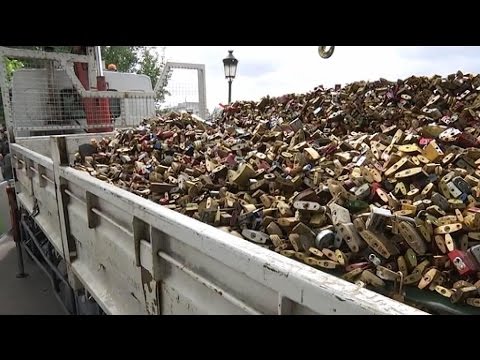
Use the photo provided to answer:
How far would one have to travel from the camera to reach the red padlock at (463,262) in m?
1.15

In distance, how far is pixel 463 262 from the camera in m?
1.17

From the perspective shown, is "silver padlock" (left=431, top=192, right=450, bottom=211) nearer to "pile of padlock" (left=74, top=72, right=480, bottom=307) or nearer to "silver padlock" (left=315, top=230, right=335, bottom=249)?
"pile of padlock" (left=74, top=72, right=480, bottom=307)

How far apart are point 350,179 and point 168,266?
2.91 feet

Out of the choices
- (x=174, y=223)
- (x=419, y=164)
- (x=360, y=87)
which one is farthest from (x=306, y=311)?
(x=360, y=87)

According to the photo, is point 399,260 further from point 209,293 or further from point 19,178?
point 19,178

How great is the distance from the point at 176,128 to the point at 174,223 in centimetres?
237

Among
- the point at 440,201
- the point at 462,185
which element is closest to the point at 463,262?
the point at 440,201

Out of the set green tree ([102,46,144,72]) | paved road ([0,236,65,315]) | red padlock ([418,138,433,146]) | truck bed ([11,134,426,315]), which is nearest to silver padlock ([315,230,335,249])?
truck bed ([11,134,426,315])

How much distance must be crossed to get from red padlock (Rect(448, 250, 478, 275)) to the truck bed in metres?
0.49

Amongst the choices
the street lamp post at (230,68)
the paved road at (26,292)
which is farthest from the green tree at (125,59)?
the paved road at (26,292)

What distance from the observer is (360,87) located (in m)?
3.57

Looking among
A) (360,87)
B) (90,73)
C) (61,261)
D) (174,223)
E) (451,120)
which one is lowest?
(61,261)

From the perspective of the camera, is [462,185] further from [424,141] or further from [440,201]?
[424,141]

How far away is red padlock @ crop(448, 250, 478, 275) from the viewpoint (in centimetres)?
115
